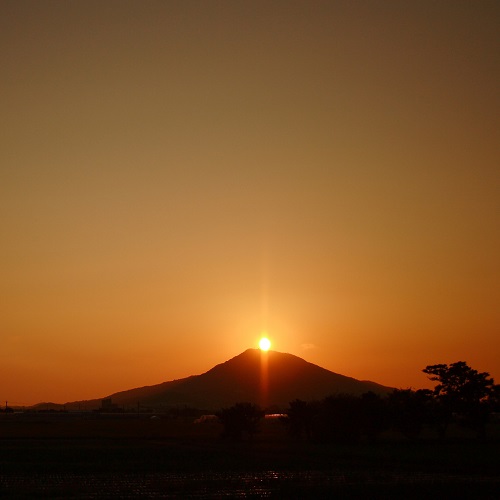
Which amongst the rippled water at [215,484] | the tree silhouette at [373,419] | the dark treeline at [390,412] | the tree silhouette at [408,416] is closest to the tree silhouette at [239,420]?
the dark treeline at [390,412]

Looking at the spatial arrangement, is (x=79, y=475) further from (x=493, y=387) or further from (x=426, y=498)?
(x=493, y=387)

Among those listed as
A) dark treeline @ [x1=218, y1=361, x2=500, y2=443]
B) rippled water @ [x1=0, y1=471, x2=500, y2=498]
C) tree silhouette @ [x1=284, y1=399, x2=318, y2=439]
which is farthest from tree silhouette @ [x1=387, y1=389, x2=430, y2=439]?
rippled water @ [x1=0, y1=471, x2=500, y2=498]

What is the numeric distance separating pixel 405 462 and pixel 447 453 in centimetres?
832

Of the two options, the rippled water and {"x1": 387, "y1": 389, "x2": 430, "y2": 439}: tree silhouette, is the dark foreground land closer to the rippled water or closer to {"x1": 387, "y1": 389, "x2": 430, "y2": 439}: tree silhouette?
the rippled water

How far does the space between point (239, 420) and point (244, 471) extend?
3348cm

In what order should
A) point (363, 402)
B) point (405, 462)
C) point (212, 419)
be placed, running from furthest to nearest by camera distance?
point (212, 419) → point (363, 402) → point (405, 462)

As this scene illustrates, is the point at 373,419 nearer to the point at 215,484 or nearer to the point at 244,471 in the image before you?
the point at 244,471

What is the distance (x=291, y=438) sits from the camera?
7306 centimetres

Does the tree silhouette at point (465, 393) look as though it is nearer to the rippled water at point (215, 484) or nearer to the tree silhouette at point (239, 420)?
the tree silhouette at point (239, 420)

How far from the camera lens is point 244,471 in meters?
37.7

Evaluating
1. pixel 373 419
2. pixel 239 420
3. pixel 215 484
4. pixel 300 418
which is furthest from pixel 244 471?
pixel 300 418

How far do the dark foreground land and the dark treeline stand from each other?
9.57 m

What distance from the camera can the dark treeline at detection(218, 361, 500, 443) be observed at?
2665 inches

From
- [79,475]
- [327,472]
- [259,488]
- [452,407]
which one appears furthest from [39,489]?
[452,407]
